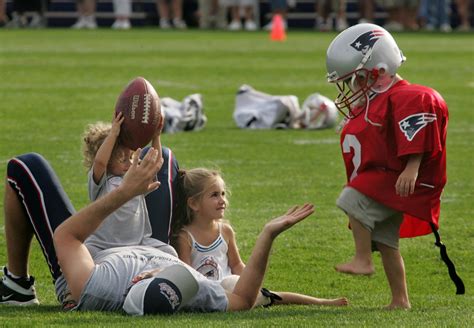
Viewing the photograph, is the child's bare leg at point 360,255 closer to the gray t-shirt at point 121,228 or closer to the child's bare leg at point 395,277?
the child's bare leg at point 395,277

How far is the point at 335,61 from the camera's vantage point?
5738 mm

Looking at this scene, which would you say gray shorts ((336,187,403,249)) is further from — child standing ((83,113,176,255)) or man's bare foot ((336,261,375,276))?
child standing ((83,113,176,255))

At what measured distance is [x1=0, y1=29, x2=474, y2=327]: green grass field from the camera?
5.69 m

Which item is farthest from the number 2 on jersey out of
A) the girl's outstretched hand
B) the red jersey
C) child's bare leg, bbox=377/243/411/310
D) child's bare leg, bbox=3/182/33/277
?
child's bare leg, bbox=3/182/33/277

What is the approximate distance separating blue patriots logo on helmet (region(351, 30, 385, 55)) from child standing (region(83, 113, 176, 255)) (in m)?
0.91

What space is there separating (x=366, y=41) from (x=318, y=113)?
24.5 ft

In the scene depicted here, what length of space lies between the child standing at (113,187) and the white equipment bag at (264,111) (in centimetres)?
728

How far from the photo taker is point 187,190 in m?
6.11

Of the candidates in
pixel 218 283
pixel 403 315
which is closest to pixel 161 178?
pixel 218 283

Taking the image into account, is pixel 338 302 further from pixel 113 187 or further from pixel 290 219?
pixel 113 187

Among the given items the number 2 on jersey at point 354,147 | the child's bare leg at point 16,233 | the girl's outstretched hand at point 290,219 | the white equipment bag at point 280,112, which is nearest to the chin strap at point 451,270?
the number 2 on jersey at point 354,147

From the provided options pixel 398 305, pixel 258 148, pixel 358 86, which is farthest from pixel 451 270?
pixel 258 148

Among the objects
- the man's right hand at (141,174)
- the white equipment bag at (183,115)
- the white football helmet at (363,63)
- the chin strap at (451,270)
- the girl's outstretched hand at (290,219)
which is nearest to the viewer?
the man's right hand at (141,174)

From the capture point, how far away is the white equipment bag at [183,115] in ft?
41.2
